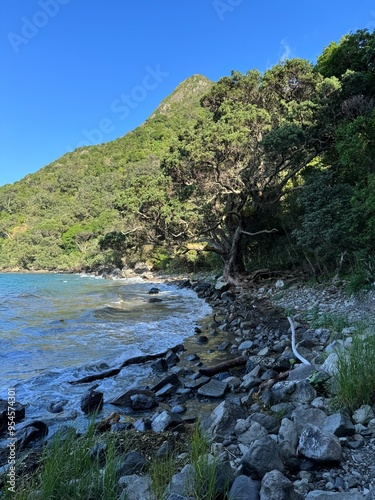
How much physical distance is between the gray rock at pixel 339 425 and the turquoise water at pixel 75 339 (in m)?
3.50

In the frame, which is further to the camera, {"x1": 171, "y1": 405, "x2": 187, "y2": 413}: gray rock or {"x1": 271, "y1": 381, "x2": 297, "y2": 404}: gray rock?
{"x1": 171, "y1": 405, "x2": 187, "y2": 413}: gray rock

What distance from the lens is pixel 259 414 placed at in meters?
3.42

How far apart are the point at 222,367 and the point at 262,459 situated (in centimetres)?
340

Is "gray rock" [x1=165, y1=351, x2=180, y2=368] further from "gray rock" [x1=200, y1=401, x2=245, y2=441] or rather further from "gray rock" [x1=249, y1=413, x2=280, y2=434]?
"gray rock" [x1=249, y1=413, x2=280, y2=434]

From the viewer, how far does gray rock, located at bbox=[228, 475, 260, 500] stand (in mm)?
2146

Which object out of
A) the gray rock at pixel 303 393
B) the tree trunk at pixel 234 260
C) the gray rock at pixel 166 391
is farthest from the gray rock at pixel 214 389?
the tree trunk at pixel 234 260

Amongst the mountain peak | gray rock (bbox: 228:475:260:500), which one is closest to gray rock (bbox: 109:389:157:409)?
gray rock (bbox: 228:475:260:500)

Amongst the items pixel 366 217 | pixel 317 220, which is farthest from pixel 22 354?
pixel 366 217

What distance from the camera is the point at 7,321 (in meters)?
11.6

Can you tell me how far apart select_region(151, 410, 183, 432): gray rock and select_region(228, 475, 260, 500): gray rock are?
5.32ft

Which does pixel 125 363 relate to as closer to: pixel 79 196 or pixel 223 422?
pixel 223 422

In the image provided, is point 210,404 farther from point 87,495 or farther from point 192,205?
point 192,205

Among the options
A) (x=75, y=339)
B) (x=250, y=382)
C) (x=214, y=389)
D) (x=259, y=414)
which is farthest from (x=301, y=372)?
(x=75, y=339)

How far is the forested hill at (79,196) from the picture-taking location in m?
68.3
